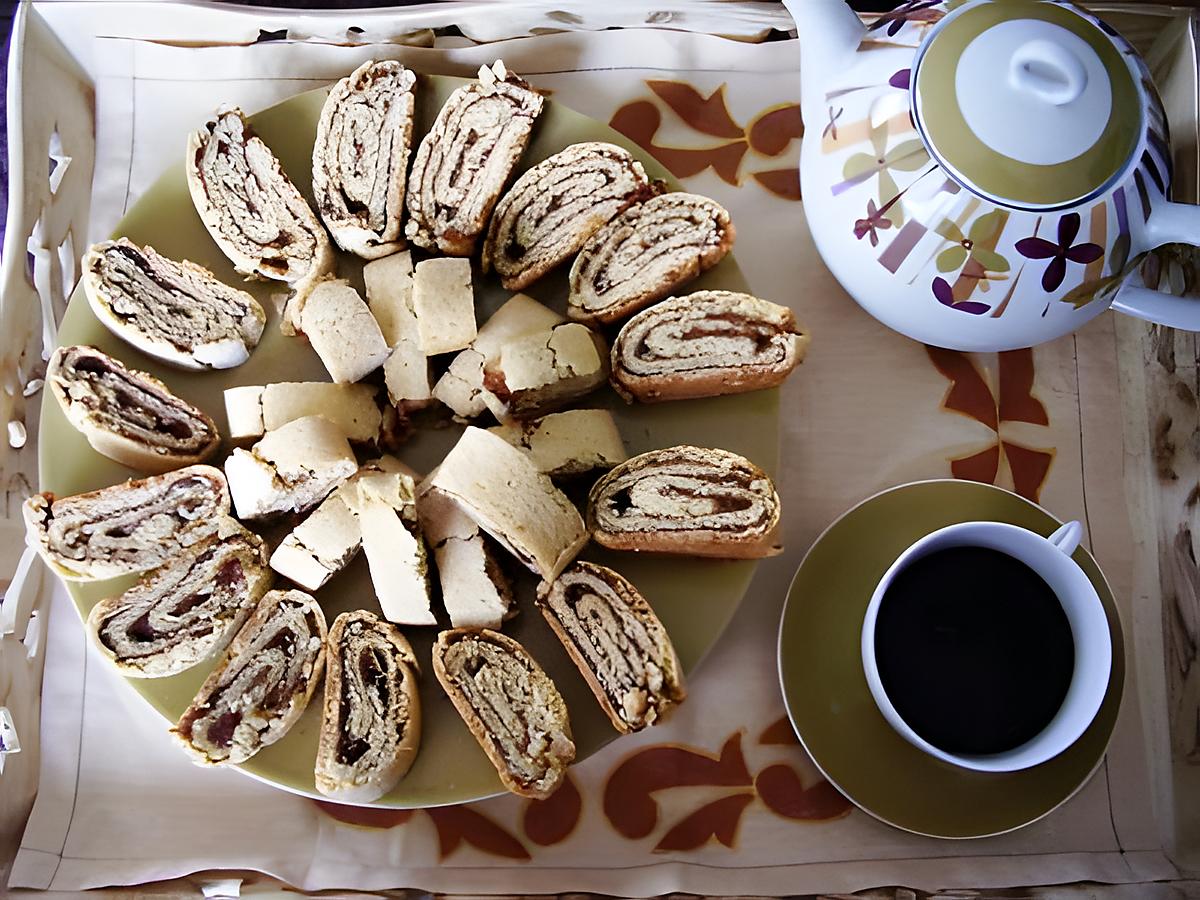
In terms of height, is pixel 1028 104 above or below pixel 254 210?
above

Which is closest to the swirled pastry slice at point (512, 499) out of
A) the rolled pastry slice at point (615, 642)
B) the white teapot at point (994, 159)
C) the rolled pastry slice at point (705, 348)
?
the rolled pastry slice at point (615, 642)

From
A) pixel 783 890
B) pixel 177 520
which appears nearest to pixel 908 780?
pixel 783 890

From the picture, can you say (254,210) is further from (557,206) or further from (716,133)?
(716,133)

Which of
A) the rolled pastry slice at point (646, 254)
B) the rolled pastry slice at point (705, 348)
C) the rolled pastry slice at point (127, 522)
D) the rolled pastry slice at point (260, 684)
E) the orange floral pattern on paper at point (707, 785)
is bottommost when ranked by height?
the orange floral pattern on paper at point (707, 785)

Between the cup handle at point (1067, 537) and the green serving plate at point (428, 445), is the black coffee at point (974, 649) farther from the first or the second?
A: the green serving plate at point (428, 445)

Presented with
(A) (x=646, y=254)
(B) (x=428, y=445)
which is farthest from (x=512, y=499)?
(A) (x=646, y=254)

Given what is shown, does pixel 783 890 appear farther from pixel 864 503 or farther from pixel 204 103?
pixel 204 103
